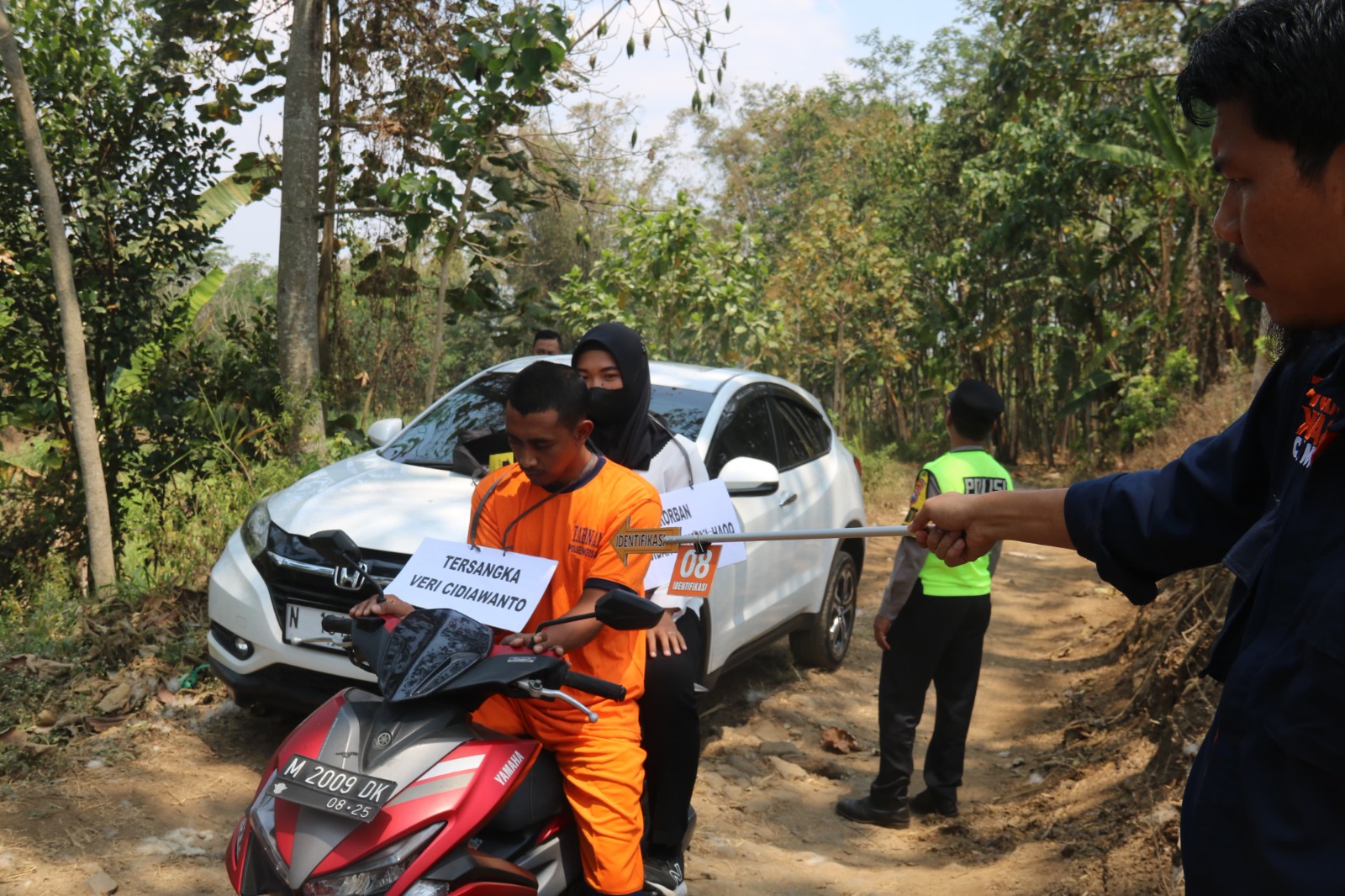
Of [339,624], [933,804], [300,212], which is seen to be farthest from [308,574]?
[300,212]

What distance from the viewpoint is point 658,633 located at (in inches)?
141

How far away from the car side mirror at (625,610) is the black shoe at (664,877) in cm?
135

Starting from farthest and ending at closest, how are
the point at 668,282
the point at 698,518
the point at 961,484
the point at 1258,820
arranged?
the point at 668,282, the point at 961,484, the point at 698,518, the point at 1258,820

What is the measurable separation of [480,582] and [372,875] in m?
0.75

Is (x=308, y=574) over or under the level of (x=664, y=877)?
over

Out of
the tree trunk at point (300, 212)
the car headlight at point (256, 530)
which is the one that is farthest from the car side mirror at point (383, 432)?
the tree trunk at point (300, 212)

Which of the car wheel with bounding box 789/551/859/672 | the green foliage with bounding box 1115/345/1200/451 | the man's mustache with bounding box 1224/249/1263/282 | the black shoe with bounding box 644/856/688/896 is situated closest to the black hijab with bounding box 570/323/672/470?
the black shoe with bounding box 644/856/688/896

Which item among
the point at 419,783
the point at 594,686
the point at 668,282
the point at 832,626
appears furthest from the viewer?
the point at 668,282

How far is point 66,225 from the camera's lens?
25.0ft

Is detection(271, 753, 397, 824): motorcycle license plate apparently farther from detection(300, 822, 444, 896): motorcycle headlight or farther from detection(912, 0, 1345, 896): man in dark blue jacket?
detection(912, 0, 1345, 896): man in dark blue jacket

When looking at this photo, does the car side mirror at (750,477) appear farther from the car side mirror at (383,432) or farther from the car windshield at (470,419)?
the car side mirror at (383,432)

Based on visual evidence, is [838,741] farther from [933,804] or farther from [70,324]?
[70,324]

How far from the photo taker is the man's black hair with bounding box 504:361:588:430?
9.22 ft

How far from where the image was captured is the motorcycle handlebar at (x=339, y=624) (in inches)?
105
